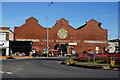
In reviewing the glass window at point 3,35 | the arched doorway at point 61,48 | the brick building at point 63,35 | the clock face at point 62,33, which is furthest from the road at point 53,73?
the clock face at point 62,33

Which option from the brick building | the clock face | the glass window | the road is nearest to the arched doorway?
the brick building

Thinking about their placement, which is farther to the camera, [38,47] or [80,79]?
[38,47]

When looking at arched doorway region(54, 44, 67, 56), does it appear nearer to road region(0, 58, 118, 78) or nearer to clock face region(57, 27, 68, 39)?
clock face region(57, 27, 68, 39)

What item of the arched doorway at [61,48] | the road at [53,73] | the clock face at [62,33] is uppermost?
the clock face at [62,33]

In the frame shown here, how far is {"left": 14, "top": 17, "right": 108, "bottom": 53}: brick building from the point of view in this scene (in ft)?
245

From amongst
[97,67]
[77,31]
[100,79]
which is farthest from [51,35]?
[100,79]

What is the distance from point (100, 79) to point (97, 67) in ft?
25.8

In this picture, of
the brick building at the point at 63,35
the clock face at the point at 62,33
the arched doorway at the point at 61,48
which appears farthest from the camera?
the clock face at the point at 62,33

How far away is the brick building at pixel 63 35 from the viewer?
245 ft

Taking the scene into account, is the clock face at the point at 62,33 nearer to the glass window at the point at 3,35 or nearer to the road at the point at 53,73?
the glass window at the point at 3,35

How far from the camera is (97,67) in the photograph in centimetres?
2034

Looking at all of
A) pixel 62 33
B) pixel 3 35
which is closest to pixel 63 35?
pixel 62 33

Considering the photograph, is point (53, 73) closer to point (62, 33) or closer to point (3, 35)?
point (3, 35)

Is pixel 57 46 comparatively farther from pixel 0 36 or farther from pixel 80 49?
pixel 0 36
